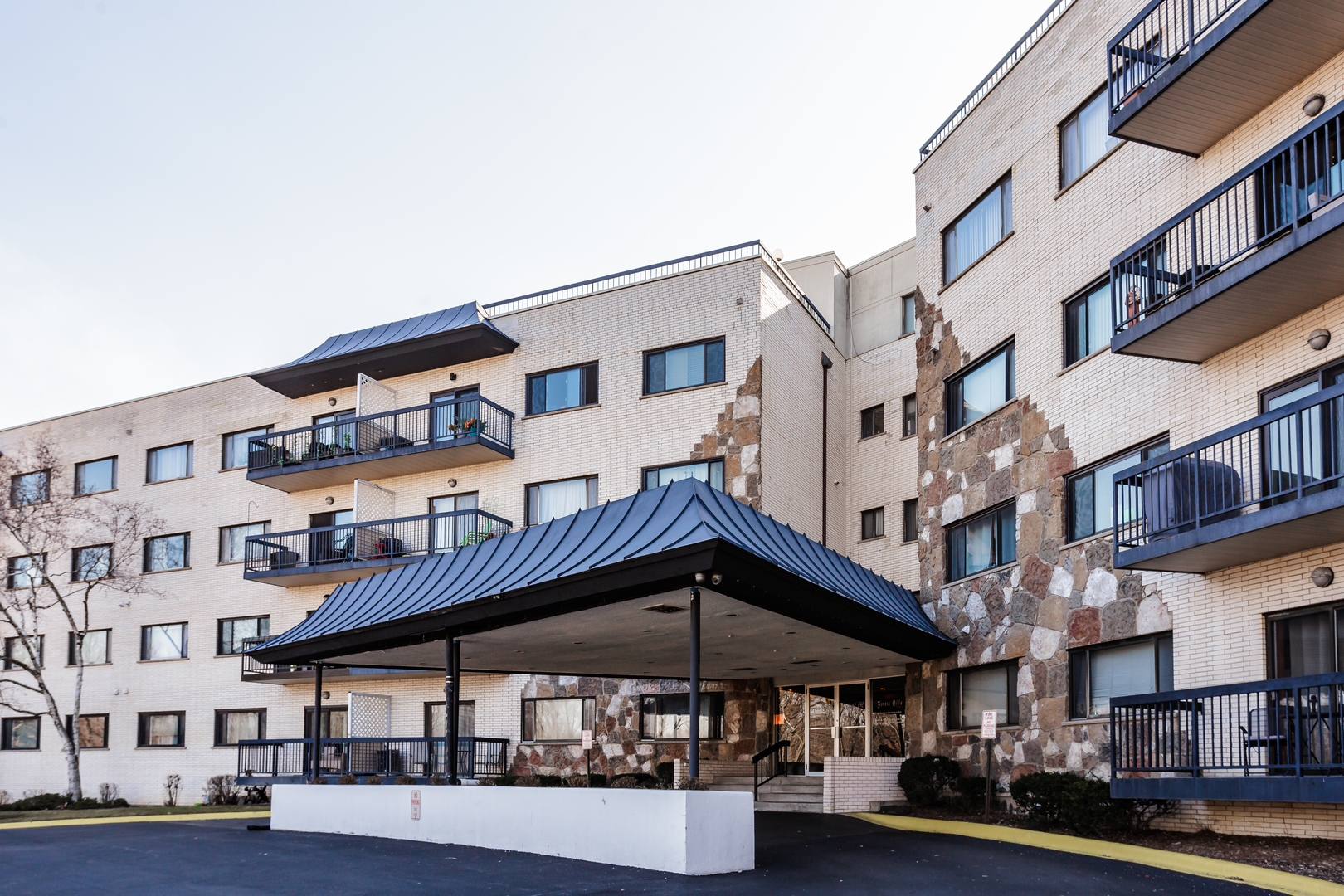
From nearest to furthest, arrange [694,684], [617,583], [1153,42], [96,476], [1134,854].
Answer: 1. [694,684]
2. [617,583]
3. [1134,854]
4. [1153,42]
5. [96,476]

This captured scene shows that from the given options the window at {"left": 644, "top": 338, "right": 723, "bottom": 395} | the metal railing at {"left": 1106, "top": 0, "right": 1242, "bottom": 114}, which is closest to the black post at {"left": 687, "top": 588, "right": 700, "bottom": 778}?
the metal railing at {"left": 1106, "top": 0, "right": 1242, "bottom": 114}

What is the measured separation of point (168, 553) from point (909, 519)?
2213 centimetres

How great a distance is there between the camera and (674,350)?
97.6ft

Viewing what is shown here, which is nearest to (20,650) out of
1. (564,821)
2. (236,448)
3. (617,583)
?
(236,448)

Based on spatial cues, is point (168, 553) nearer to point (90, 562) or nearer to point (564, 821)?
point (90, 562)

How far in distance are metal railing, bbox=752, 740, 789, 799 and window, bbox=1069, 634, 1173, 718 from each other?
868 cm

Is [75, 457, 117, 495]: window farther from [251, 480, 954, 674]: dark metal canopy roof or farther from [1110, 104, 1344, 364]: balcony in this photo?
[1110, 104, 1344, 364]: balcony

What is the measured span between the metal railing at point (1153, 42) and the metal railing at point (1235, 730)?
8.04 meters

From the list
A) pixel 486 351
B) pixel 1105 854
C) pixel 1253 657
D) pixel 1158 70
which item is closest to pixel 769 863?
pixel 1105 854

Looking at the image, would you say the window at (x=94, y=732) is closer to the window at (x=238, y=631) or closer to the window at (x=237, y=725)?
the window at (x=237, y=725)

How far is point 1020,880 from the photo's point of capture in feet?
42.0

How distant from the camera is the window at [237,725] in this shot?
111ft

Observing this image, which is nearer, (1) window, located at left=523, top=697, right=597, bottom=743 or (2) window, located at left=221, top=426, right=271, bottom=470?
(1) window, located at left=523, top=697, right=597, bottom=743

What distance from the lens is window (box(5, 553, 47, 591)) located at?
37.0 meters
